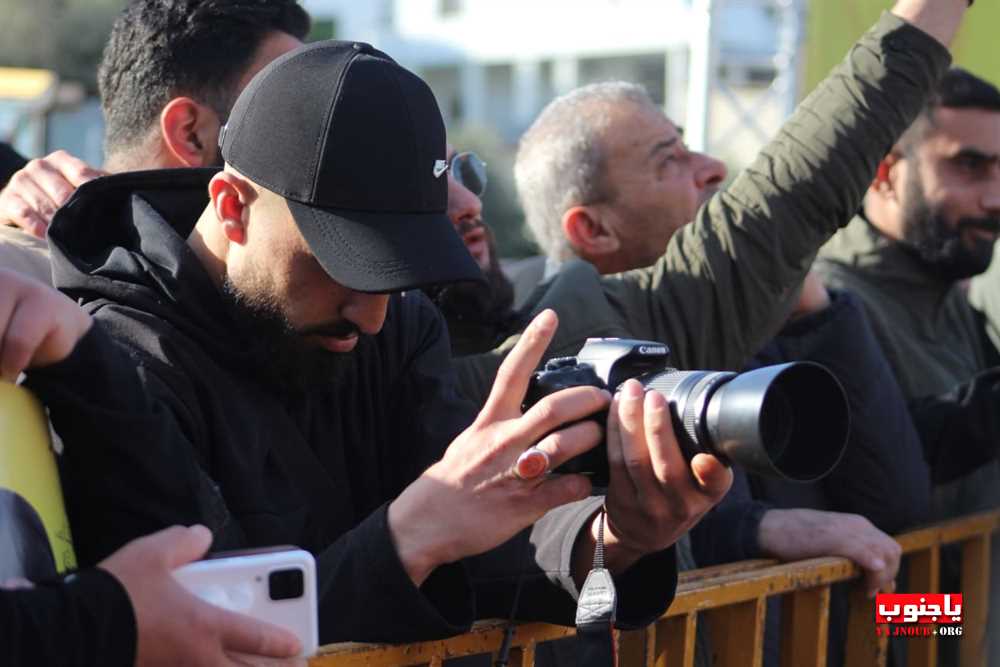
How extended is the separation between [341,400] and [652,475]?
1.87 ft

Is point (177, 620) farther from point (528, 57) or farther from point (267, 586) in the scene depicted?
point (528, 57)

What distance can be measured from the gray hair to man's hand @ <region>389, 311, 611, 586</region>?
1898 mm

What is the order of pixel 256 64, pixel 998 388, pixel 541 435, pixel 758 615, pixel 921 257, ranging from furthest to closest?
pixel 921 257, pixel 998 388, pixel 256 64, pixel 758 615, pixel 541 435

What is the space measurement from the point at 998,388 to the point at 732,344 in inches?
41.8

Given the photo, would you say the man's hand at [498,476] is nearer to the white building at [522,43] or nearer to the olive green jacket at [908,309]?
the olive green jacket at [908,309]

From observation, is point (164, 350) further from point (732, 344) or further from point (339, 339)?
point (732, 344)

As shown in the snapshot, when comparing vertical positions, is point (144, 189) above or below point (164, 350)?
above

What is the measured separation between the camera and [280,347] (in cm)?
199

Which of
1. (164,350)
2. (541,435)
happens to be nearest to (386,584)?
(541,435)

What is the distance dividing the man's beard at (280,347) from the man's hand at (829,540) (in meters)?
1.23

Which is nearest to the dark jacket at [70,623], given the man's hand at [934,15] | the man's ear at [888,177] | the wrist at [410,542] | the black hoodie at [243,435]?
the black hoodie at [243,435]

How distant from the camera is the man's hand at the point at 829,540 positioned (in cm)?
286

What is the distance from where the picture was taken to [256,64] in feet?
9.02

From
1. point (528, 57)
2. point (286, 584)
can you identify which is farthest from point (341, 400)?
point (528, 57)
